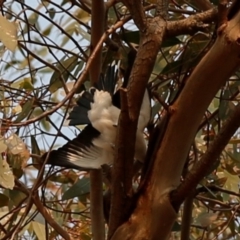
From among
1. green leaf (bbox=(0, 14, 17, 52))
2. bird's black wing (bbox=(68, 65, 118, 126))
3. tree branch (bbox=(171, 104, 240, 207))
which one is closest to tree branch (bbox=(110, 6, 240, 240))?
tree branch (bbox=(171, 104, 240, 207))

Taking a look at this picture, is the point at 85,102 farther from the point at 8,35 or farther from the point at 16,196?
the point at 8,35

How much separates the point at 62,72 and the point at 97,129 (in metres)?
0.18

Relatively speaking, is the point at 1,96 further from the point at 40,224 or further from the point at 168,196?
the point at 168,196

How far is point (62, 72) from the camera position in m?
1.01

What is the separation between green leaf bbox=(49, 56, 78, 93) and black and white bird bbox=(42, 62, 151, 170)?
0.23ft

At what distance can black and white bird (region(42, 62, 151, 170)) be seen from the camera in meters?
0.80

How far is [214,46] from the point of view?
0.64m

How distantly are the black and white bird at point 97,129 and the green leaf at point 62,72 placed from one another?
0.07 m

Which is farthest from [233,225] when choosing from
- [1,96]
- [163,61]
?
[1,96]

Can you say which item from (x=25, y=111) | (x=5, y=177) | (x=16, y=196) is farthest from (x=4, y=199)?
(x=5, y=177)

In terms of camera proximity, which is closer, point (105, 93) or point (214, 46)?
point (214, 46)

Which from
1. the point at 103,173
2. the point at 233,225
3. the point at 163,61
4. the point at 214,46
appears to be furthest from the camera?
the point at 233,225

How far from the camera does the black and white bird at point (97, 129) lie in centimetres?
80

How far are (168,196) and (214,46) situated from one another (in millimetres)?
158
